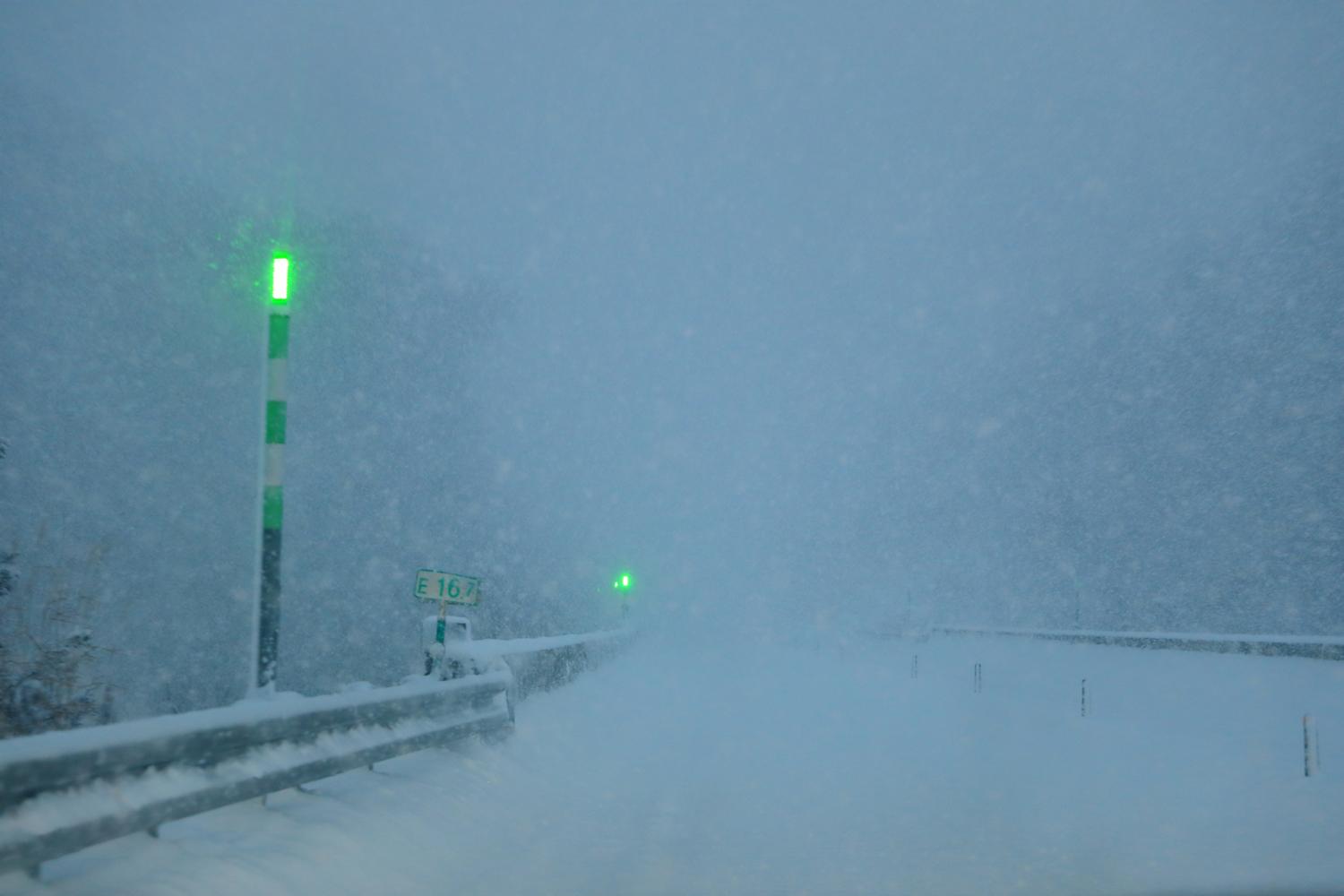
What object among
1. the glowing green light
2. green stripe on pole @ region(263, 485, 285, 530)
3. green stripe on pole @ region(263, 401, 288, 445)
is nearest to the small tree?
green stripe on pole @ region(263, 485, 285, 530)

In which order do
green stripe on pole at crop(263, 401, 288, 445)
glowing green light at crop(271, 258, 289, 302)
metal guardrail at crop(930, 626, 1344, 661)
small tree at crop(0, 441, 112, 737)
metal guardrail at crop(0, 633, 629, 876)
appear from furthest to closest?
1. metal guardrail at crop(930, 626, 1344, 661)
2. glowing green light at crop(271, 258, 289, 302)
3. green stripe on pole at crop(263, 401, 288, 445)
4. small tree at crop(0, 441, 112, 737)
5. metal guardrail at crop(0, 633, 629, 876)

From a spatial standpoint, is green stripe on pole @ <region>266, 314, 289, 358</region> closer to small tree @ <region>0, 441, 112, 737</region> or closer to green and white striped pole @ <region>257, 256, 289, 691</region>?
green and white striped pole @ <region>257, 256, 289, 691</region>

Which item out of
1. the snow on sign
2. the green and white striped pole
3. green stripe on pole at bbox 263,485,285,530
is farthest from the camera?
the snow on sign

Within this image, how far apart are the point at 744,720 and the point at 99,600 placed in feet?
29.5

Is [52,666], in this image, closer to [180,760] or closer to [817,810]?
[180,760]

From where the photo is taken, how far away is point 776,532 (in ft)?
551

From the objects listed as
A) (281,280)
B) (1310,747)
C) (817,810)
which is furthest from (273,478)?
(1310,747)

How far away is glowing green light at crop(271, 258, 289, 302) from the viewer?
35.5 feet

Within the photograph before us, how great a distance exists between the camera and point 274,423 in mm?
10617

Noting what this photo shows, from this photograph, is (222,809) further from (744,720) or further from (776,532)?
(776,532)

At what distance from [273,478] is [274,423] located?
0.53 metres

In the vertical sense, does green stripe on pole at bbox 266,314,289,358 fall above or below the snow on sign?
above

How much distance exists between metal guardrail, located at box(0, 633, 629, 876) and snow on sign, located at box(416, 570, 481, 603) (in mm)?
2591

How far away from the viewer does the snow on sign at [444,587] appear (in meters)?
12.4
